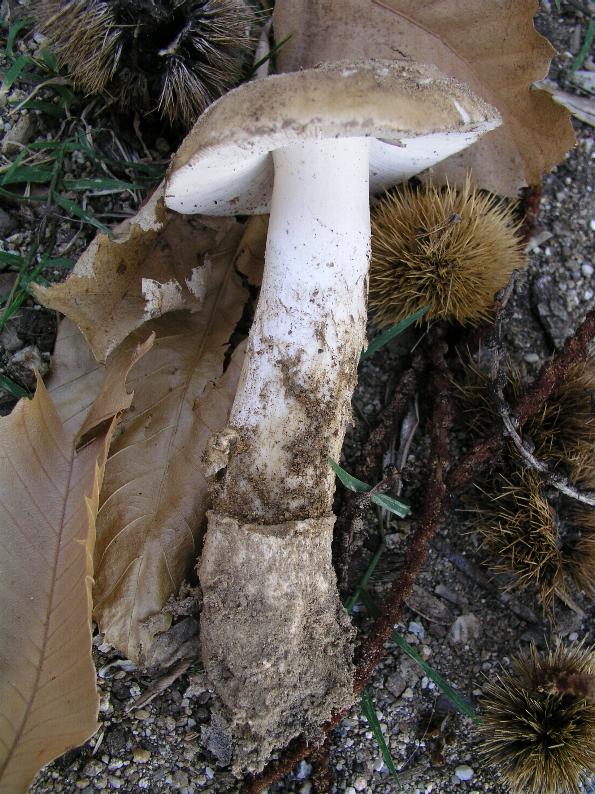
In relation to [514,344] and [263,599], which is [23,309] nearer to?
[263,599]

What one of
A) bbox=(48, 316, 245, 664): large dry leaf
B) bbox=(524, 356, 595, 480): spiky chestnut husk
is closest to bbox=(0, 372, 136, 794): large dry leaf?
bbox=(48, 316, 245, 664): large dry leaf

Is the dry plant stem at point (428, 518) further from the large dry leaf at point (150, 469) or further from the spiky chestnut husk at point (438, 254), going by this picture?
the large dry leaf at point (150, 469)

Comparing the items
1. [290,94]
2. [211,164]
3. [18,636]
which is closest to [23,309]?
[211,164]

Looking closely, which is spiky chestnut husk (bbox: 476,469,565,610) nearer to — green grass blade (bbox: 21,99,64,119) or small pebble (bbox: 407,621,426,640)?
small pebble (bbox: 407,621,426,640)

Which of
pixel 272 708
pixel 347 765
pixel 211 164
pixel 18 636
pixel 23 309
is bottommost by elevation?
pixel 347 765

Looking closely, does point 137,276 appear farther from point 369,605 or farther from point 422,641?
point 422,641

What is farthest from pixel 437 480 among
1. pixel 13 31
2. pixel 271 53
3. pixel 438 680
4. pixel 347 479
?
pixel 13 31
